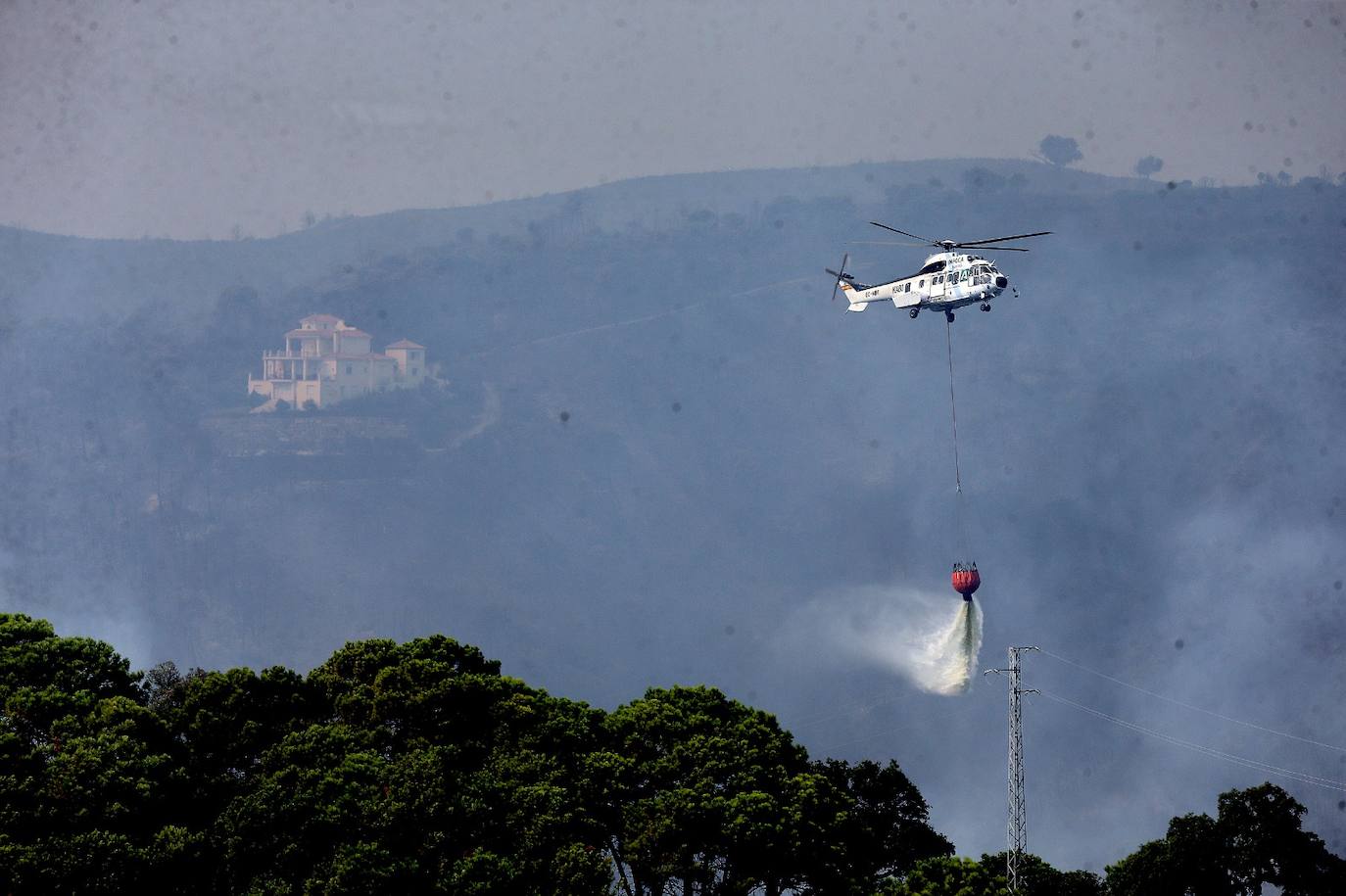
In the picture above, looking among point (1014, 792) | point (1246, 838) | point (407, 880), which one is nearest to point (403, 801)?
point (407, 880)

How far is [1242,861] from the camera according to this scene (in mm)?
80562

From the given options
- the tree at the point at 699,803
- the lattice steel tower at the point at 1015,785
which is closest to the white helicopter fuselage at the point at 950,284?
the lattice steel tower at the point at 1015,785

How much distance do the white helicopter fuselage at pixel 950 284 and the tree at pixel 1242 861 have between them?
32.3m

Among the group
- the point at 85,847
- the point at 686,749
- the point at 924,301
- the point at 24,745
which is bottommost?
the point at 85,847

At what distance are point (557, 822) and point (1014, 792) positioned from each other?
20.1 m

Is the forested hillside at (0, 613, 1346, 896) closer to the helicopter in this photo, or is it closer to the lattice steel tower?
the lattice steel tower

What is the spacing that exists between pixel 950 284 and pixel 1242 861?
38.4 meters

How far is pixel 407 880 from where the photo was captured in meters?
59.8

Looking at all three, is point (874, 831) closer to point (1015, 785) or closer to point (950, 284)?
point (1015, 785)

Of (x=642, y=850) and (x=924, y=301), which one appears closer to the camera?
(x=642, y=850)

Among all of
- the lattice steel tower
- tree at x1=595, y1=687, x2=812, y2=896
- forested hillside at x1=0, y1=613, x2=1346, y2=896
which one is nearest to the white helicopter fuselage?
forested hillside at x1=0, y1=613, x2=1346, y2=896

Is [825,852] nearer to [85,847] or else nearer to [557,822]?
[557,822]

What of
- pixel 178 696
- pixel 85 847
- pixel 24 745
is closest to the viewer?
pixel 85 847

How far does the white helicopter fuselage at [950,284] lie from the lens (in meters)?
97.8
